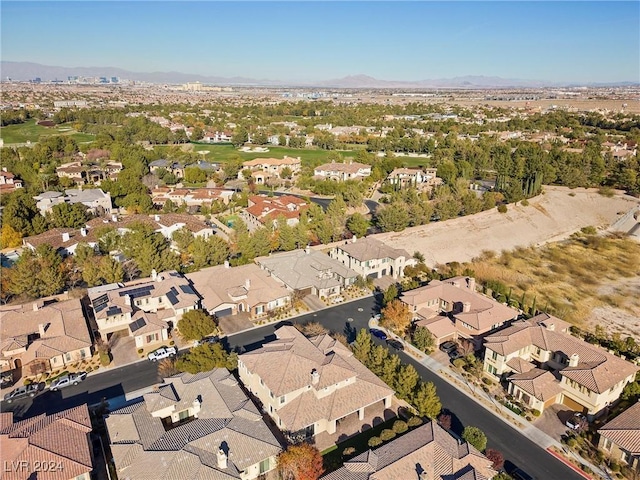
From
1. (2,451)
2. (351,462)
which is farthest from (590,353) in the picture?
(2,451)

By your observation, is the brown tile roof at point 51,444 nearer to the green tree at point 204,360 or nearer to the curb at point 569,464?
the green tree at point 204,360

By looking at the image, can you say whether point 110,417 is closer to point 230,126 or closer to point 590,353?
point 590,353

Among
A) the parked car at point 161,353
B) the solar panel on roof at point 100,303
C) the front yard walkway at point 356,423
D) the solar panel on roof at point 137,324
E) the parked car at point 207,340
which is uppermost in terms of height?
the solar panel on roof at point 100,303

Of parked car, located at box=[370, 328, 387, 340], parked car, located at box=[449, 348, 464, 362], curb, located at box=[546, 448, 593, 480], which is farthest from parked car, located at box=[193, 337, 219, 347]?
curb, located at box=[546, 448, 593, 480]

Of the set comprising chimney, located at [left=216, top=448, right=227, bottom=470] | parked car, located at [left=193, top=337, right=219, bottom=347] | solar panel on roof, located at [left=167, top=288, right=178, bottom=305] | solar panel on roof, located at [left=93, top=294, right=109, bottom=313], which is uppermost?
solar panel on roof, located at [left=93, top=294, right=109, bottom=313]

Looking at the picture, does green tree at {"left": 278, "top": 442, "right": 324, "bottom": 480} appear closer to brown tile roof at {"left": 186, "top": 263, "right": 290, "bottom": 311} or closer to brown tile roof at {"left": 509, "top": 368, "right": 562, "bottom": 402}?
brown tile roof at {"left": 509, "top": 368, "right": 562, "bottom": 402}

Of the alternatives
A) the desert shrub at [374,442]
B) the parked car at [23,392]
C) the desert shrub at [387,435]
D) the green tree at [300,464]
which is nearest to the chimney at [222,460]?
the green tree at [300,464]

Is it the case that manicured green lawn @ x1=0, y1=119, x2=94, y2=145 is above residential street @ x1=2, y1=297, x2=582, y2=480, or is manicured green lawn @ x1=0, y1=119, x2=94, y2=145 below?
above
